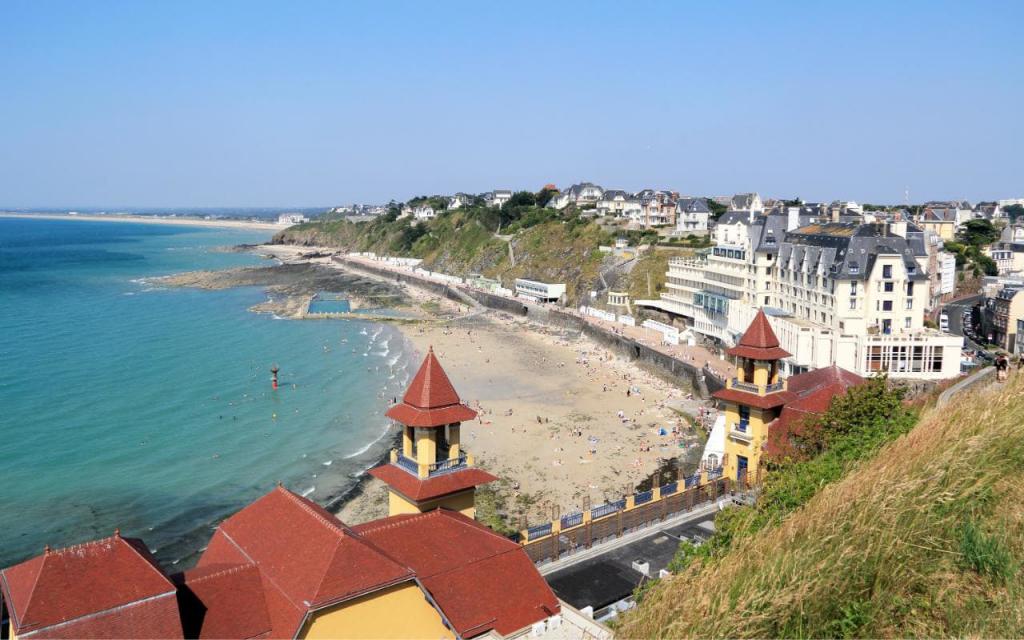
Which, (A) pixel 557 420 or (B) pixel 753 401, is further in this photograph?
(A) pixel 557 420

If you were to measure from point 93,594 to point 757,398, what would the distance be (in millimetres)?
19175

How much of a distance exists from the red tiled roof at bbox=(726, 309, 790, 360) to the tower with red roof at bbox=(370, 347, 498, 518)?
422 inches

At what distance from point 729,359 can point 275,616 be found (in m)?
45.5

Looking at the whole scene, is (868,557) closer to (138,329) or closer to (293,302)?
(138,329)

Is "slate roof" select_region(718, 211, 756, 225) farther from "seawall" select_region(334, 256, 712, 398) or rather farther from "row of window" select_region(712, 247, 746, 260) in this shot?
"seawall" select_region(334, 256, 712, 398)

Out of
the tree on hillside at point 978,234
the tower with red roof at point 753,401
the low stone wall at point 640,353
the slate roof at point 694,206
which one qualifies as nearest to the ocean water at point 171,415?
the low stone wall at point 640,353

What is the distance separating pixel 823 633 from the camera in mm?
6473

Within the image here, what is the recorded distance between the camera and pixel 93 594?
10578 mm

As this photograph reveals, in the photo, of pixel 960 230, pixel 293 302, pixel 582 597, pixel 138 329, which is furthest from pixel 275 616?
pixel 960 230

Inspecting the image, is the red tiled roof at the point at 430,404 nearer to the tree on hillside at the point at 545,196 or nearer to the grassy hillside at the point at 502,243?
the grassy hillside at the point at 502,243

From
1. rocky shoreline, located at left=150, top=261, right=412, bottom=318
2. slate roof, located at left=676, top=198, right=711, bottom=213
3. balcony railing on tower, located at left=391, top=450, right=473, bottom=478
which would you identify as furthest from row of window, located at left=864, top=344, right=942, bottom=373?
rocky shoreline, located at left=150, top=261, right=412, bottom=318

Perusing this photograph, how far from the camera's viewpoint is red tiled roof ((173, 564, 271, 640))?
11812 millimetres

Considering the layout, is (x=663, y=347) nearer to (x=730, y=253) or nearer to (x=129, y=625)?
(x=730, y=253)

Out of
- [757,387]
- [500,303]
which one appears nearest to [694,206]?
[500,303]
